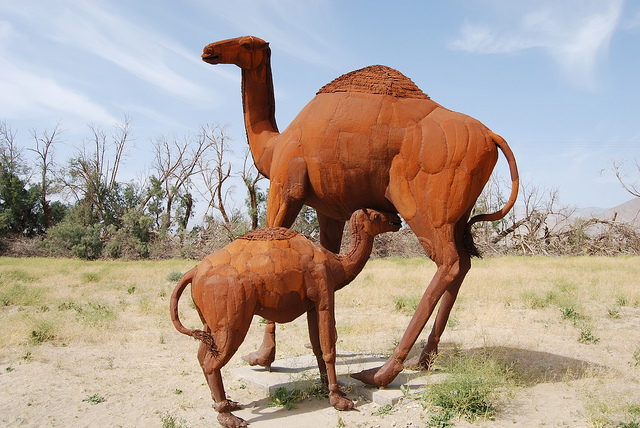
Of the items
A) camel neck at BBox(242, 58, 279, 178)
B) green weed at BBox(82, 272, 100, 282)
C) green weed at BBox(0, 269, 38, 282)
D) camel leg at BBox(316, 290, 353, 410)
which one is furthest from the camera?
green weed at BBox(82, 272, 100, 282)

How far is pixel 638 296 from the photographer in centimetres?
1021

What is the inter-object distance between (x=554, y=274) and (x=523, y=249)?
8028mm

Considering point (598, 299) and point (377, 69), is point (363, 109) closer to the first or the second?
point (377, 69)

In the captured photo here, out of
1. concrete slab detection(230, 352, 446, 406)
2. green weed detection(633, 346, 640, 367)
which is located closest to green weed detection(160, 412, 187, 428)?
concrete slab detection(230, 352, 446, 406)

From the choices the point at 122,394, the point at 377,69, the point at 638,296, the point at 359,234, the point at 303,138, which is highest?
the point at 377,69

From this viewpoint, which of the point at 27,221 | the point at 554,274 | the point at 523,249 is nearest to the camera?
the point at 554,274

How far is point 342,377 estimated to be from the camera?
5359 mm

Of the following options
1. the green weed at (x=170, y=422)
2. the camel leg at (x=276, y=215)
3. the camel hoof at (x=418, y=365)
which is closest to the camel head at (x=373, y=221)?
the camel leg at (x=276, y=215)

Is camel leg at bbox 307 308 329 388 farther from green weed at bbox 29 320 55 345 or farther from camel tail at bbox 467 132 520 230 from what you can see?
green weed at bbox 29 320 55 345

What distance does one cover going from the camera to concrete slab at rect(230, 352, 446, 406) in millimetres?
4934

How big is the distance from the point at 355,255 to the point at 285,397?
1587 millimetres

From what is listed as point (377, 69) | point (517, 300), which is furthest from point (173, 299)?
point (517, 300)

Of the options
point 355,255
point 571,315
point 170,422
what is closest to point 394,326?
point 571,315

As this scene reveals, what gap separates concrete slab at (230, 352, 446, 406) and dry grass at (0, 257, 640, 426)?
0.67 meters
